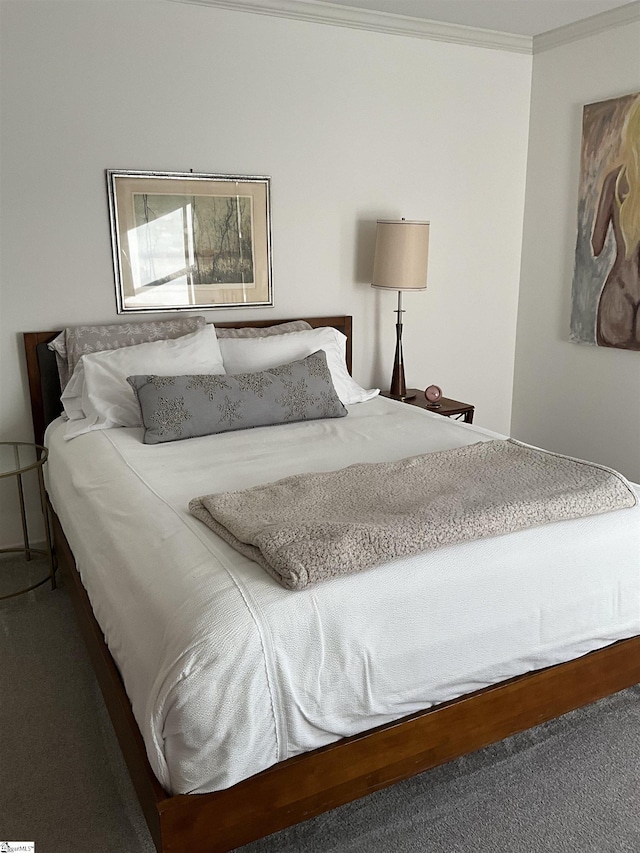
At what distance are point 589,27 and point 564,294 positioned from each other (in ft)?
4.35

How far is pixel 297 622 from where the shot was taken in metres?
1.40

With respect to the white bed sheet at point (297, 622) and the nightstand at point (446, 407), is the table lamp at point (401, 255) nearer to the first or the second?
the nightstand at point (446, 407)

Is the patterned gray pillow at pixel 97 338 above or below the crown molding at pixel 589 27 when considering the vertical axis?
below

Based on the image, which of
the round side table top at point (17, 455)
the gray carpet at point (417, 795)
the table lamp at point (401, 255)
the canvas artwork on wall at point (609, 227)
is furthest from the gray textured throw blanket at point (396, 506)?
the canvas artwork on wall at point (609, 227)

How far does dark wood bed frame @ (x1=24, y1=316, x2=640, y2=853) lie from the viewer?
137cm

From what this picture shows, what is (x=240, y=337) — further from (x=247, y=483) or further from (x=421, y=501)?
(x=421, y=501)

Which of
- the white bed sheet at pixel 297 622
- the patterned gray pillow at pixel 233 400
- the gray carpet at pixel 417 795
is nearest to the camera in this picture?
the white bed sheet at pixel 297 622

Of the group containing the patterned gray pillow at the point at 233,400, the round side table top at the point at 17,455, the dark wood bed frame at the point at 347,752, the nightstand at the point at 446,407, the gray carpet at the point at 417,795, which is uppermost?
the patterned gray pillow at the point at 233,400

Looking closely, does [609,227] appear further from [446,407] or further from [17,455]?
[17,455]

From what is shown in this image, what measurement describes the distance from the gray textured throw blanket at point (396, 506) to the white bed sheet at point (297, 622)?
1.5 inches

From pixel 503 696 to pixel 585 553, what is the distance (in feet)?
1.35

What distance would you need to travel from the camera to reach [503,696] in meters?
1.70

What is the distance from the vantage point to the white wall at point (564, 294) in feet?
11.5

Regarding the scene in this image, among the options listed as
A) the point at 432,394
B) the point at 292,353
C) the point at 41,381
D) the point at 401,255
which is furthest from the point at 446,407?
the point at 41,381
